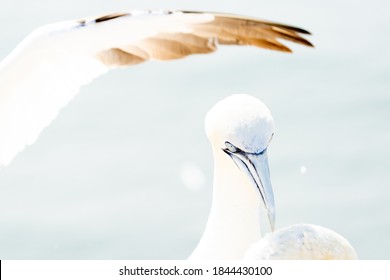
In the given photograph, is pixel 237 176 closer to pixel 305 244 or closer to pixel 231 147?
pixel 231 147

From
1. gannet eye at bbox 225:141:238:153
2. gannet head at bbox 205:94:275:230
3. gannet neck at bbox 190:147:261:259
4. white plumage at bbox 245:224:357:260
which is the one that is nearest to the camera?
white plumage at bbox 245:224:357:260

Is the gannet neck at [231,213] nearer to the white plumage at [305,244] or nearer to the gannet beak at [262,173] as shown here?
the gannet beak at [262,173]

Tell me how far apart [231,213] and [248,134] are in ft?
2.17

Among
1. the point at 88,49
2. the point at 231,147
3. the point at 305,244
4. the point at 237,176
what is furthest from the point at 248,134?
the point at 305,244

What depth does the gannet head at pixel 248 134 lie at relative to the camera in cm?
521

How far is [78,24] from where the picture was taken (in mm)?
5660

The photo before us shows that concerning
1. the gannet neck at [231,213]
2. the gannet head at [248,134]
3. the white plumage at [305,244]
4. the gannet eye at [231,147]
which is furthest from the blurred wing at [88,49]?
the white plumage at [305,244]

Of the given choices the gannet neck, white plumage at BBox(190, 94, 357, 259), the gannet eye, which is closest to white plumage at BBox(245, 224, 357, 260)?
white plumage at BBox(190, 94, 357, 259)

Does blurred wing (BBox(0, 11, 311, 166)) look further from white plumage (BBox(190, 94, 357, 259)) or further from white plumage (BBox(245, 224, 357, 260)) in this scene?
white plumage (BBox(245, 224, 357, 260))

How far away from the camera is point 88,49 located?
19.2 feet

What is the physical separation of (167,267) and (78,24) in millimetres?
1870

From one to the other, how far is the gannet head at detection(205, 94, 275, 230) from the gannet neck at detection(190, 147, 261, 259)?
0.21m

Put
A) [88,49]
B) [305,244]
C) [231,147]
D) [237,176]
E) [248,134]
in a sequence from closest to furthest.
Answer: [305,244] < [248,134] < [231,147] < [237,176] < [88,49]

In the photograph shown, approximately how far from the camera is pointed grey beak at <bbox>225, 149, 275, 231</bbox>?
17.1ft
